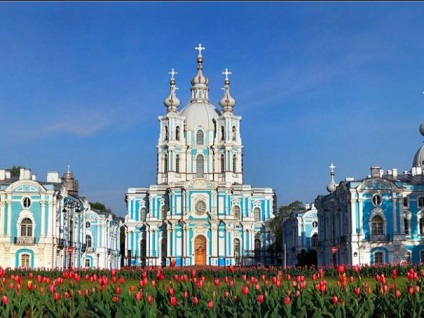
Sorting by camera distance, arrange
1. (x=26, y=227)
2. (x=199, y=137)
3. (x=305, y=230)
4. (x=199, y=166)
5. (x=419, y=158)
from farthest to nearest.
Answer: (x=199, y=137) < (x=199, y=166) < (x=305, y=230) < (x=419, y=158) < (x=26, y=227)

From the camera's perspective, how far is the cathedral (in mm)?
81125

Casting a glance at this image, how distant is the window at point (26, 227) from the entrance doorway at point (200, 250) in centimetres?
3084

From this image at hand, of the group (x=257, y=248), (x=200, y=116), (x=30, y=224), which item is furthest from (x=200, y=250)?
(x=30, y=224)

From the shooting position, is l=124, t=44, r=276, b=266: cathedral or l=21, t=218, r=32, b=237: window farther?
l=124, t=44, r=276, b=266: cathedral

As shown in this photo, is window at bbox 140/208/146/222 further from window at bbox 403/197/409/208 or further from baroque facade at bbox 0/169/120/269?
window at bbox 403/197/409/208

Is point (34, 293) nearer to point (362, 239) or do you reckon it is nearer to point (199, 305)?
point (199, 305)

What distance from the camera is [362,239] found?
51875 mm

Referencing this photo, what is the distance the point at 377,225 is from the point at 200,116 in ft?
137

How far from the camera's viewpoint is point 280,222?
85562mm

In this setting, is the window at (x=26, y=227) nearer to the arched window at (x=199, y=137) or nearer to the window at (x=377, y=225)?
the window at (x=377, y=225)

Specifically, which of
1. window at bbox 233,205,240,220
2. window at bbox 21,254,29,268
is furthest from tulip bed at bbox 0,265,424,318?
window at bbox 233,205,240,220

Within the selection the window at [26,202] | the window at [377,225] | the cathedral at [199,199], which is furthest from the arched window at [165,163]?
→ the window at [377,225]

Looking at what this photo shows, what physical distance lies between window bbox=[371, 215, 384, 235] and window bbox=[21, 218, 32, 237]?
83.7 ft

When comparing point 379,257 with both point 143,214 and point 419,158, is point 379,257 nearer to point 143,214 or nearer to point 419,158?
point 419,158
